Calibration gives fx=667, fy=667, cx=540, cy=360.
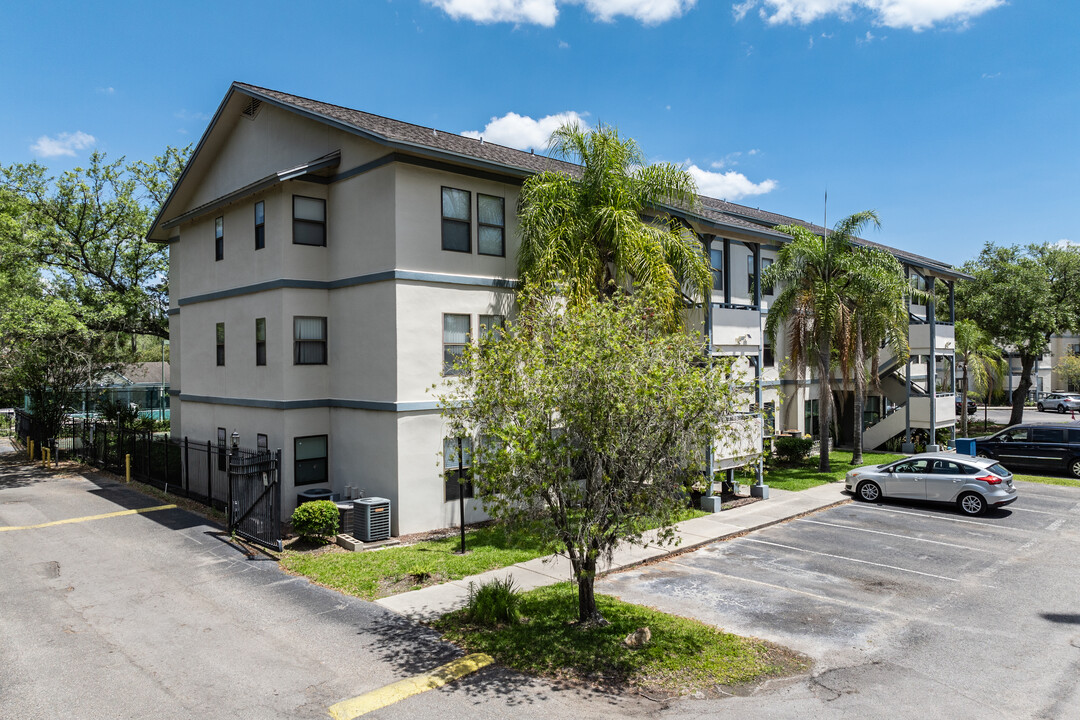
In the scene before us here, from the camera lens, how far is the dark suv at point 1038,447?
80.8 ft

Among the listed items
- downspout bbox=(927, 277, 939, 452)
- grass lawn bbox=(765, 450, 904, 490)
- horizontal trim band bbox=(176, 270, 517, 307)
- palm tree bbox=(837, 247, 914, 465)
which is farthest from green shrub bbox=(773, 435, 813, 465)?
horizontal trim band bbox=(176, 270, 517, 307)

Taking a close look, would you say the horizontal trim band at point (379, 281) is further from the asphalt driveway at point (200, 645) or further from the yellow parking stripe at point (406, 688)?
the yellow parking stripe at point (406, 688)

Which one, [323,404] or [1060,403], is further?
[1060,403]

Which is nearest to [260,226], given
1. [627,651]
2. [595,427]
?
[595,427]

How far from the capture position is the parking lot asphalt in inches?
323

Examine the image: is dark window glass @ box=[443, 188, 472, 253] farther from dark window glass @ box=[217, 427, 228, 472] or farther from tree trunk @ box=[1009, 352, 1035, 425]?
tree trunk @ box=[1009, 352, 1035, 425]

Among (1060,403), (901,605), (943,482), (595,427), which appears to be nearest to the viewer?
(595,427)

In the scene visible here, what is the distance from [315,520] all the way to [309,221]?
26.8 ft

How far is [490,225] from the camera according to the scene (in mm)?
17656

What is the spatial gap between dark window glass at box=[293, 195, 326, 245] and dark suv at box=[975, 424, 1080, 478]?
2587 cm

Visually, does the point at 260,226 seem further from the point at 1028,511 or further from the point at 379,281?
the point at 1028,511

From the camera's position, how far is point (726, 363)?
8.94m

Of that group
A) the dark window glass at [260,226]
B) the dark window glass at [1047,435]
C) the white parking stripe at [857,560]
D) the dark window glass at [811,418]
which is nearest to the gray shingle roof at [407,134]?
the dark window glass at [260,226]

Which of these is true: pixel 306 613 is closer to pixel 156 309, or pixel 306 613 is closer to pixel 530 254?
pixel 530 254
